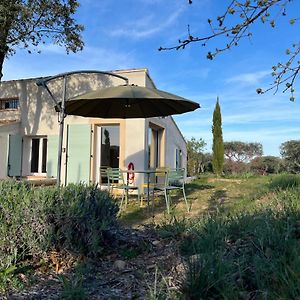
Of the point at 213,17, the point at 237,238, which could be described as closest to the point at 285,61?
the point at 213,17

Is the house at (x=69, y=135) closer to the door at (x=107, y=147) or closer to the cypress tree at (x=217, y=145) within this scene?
the door at (x=107, y=147)

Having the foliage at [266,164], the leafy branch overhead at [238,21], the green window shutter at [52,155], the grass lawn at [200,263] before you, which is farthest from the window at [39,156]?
the foliage at [266,164]

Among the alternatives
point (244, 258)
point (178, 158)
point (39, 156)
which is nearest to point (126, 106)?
point (244, 258)

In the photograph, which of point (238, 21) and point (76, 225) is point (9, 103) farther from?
point (238, 21)

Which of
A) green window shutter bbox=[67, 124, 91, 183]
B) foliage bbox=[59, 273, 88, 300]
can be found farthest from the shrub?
green window shutter bbox=[67, 124, 91, 183]

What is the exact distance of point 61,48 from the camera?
38.5ft

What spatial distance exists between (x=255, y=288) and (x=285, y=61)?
188cm

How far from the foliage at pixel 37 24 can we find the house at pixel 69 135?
1.38 meters

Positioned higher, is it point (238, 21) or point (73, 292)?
point (238, 21)

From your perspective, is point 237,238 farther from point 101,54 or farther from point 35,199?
point 101,54

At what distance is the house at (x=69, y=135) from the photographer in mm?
10945

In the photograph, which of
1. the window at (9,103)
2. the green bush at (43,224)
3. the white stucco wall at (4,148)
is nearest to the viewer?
the green bush at (43,224)

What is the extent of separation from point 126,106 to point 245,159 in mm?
25160

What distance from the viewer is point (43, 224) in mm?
2799
